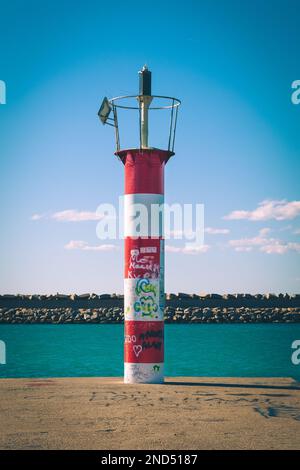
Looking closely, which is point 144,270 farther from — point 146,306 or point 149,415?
point 149,415

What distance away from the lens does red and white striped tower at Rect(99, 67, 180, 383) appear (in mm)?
16250

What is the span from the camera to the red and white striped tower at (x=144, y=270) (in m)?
16.2

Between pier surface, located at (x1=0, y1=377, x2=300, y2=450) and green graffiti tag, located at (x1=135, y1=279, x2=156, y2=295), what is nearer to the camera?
pier surface, located at (x1=0, y1=377, x2=300, y2=450)

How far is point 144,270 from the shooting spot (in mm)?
16312

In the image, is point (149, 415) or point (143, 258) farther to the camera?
point (143, 258)

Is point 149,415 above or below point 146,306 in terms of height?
below

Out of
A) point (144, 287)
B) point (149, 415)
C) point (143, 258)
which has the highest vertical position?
point (143, 258)

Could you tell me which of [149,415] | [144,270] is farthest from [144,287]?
[149,415]

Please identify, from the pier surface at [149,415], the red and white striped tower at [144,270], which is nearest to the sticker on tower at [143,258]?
the red and white striped tower at [144,270]

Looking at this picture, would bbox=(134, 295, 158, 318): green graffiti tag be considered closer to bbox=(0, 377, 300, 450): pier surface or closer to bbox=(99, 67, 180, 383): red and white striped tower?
bbox=(99, 67, 180, 383): red and white striped tower

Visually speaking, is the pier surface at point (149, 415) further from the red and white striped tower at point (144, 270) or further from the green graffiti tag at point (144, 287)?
the green graffiti tag at point (144, 287)

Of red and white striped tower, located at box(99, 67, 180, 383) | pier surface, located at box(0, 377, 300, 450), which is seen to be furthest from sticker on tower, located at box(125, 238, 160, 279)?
pier surface, located at box(0, 377, 300, 450)
